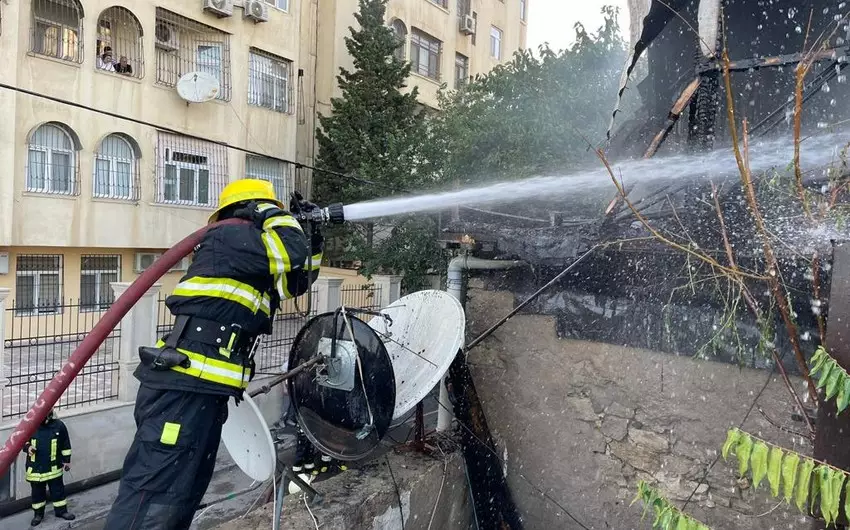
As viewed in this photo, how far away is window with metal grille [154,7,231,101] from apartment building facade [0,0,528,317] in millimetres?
27

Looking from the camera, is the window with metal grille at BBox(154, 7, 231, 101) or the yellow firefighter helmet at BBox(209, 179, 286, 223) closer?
the yellow firefighter helmet at BBox(209, 179, 286, 223)

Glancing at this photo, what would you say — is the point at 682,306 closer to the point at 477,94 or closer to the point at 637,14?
the point at 637,14

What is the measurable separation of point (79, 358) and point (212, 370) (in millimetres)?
613

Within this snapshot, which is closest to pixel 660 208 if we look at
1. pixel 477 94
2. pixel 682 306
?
pixel 682 306

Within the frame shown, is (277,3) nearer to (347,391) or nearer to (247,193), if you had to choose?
(247,193)

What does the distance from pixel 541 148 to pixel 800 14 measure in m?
4.23

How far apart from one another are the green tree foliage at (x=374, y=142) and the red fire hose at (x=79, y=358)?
836 centimetres

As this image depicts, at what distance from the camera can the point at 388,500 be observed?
3.80 m

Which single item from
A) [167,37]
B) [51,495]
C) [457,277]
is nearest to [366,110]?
[167,37]

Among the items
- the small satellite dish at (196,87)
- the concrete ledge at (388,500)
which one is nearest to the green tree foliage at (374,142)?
the small satellite dish at (196,87)

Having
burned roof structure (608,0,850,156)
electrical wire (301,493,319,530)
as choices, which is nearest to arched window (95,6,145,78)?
burned roof structure (608,0,850,156)

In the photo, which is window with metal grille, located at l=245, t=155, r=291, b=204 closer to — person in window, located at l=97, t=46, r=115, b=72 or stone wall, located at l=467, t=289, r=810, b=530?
person in window, located at l=97, t=46, r=115, b=72

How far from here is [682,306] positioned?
12.7 ft

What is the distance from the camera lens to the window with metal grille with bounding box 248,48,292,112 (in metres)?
15.5
